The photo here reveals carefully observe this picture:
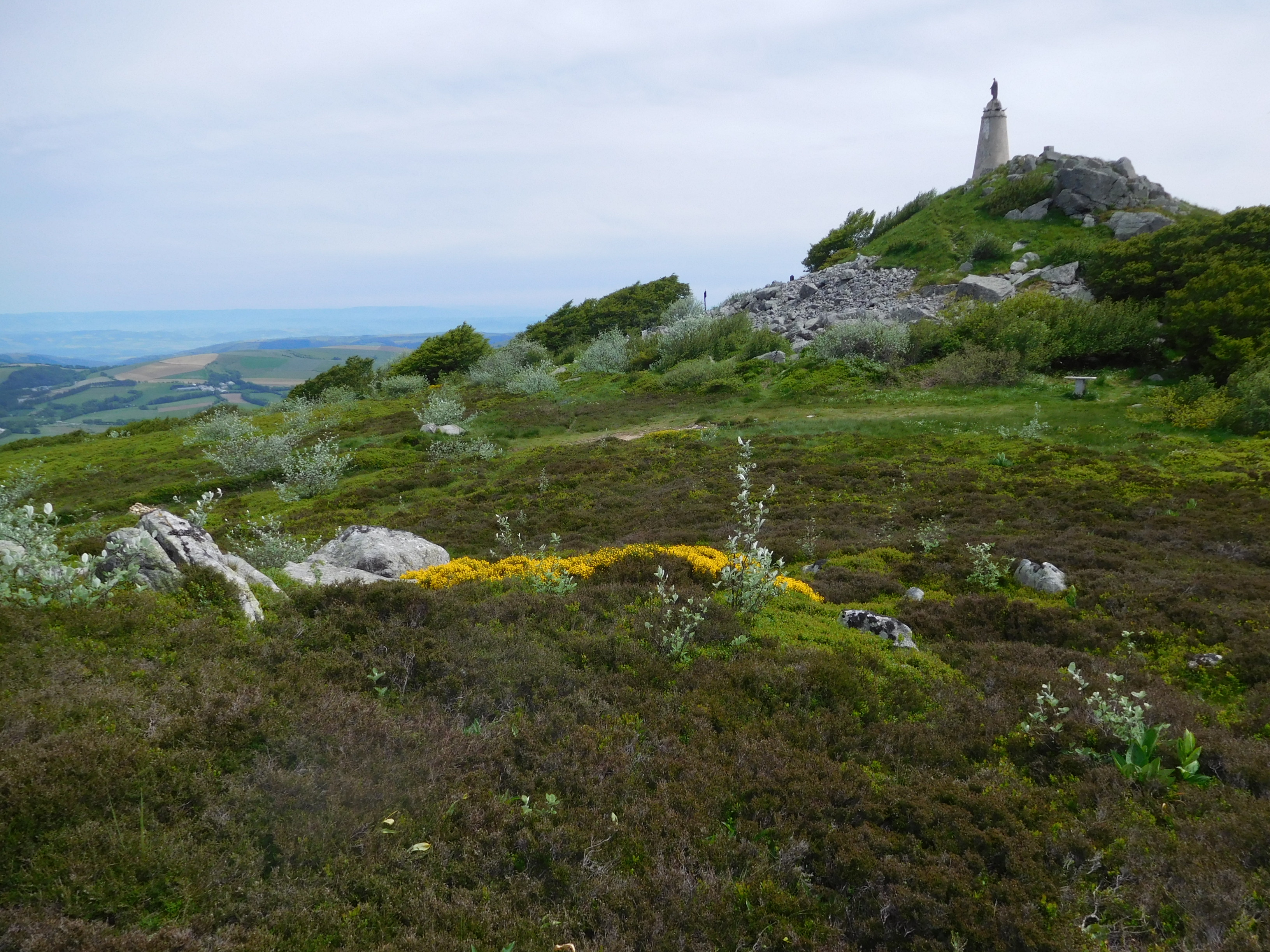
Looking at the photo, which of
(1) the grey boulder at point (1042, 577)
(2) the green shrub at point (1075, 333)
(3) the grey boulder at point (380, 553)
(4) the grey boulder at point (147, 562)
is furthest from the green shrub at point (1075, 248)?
(4) the grey boulder at point (147, 562)

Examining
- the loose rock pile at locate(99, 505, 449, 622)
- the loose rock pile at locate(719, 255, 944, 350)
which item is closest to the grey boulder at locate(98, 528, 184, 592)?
the loose rock pile at locate(99, 505, 449, 622)

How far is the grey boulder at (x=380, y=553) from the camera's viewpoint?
12.7 meters

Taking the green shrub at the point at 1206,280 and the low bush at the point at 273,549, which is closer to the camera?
the low bush at the point at 273,549

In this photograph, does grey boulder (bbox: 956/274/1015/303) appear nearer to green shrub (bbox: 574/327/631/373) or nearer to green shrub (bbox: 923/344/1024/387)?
green shrub (bbox: 923/344/1024/387)

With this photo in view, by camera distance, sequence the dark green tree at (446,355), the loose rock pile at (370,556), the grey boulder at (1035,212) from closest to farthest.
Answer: the loose rock pile at (370,556) → the grey boulder at (1035,212) → the dark green tree at (446,355)

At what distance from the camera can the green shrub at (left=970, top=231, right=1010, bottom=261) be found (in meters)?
50.6

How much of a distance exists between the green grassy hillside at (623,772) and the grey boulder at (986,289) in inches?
1512

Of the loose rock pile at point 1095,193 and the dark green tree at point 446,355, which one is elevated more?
the loose rock pile at point 1095,193

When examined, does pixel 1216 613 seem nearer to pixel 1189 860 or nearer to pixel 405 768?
pixel 1189 860

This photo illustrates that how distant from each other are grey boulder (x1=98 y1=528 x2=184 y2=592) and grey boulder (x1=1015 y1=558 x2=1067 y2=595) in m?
13.1

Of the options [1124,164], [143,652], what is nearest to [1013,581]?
[143,652]

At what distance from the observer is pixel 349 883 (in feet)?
13.2

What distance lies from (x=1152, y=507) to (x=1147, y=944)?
14307mm

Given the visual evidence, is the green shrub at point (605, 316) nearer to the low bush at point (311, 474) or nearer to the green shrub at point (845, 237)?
the green shrub at point (845, 237)
